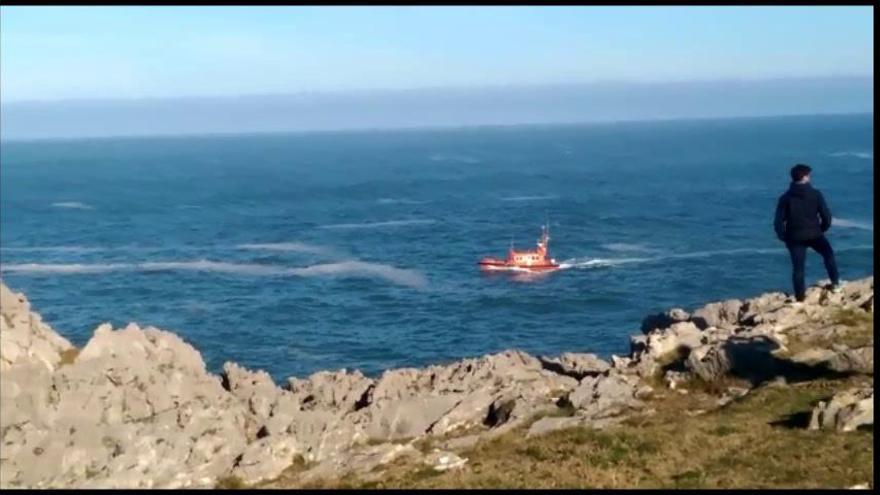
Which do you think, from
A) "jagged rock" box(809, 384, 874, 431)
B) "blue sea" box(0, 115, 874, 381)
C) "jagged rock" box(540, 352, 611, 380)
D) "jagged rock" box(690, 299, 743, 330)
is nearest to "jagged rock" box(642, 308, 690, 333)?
"jagged rock" box(690, 299, 743, 330)

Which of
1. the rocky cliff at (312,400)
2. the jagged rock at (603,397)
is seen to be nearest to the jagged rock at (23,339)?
the rocky cliff at (312,400)

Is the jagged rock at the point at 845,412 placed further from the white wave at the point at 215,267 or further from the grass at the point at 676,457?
the white wave at the point at 215,267

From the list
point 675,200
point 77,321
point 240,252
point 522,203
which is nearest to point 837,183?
point 675,200

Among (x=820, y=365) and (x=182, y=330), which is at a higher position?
(x=820, y=365)

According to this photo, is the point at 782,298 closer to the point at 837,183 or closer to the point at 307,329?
the point at 307,329

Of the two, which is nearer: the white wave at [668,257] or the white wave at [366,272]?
the white wave at [366,272]
